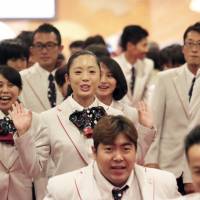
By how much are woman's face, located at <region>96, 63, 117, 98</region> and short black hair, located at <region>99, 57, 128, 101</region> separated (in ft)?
0.06

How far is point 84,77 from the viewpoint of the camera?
13.2ft

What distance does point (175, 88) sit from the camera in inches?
196

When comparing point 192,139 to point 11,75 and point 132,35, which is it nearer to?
point 11,75

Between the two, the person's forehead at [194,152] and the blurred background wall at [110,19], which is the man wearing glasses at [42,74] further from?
the blurred background wall at [110,19]

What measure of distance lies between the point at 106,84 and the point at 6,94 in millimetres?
710

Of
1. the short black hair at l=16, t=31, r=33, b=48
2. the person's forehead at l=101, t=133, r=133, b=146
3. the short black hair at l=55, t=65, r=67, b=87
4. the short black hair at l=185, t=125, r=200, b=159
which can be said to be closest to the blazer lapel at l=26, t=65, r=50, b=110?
the short black hair at l=55, t=65, r=67, b=87

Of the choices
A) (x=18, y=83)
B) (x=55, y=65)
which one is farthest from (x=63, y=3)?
(x=18, y=83)

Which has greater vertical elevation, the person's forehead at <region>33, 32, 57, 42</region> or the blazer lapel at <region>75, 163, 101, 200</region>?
the person's forehead at <region>33, 32, 57, 42</region>

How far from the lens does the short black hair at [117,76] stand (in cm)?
455

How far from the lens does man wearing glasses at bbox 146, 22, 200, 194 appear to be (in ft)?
16.1

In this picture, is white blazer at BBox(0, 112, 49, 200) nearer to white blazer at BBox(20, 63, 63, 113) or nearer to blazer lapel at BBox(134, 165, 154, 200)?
blazer lapel at BBox(134, 165, 154, 200)

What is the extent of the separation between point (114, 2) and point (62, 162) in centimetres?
668

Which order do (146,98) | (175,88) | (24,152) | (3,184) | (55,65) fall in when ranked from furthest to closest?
(146,98), (55,65), (175,88), (3,184), (24,152)

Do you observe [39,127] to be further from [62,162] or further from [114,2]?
[114,2]
